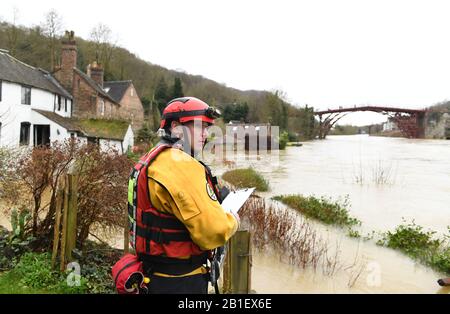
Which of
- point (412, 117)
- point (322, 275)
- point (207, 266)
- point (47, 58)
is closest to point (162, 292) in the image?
point (207, 266)

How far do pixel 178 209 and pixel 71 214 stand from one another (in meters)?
3.40

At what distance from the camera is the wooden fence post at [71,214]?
478 cm

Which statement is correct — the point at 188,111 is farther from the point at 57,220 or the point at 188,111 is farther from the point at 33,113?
the point at 33,113

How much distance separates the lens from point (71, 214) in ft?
16.0

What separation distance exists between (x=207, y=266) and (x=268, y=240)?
619cm

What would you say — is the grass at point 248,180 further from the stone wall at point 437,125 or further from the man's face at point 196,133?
the stone wall at point 437,125

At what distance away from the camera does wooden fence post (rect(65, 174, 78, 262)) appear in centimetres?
478

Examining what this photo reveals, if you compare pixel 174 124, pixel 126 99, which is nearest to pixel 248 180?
pixel 174 124

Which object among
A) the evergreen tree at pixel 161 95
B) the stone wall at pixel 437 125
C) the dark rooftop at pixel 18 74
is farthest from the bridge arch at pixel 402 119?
the dark rooftop at pixel 18 74

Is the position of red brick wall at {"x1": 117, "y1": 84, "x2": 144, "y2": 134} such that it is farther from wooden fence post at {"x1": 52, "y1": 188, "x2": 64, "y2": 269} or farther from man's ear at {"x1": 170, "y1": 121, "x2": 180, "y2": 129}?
man's ear at {"x1": 170, "y1": 121, "x2": 180, "y2": 129}

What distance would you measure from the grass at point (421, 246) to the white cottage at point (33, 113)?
45.1ft

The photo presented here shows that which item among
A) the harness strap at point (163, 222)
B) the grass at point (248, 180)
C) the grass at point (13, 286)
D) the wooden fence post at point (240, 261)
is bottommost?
the grass at point (13, 286)

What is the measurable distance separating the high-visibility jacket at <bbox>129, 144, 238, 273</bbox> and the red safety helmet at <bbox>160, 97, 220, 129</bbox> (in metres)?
0.28
